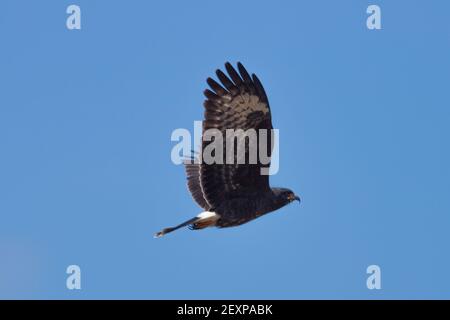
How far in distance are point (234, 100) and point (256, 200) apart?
5.68 feet

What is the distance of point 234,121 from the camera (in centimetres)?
1812

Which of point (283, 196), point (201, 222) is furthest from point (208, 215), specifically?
point (283, 196)

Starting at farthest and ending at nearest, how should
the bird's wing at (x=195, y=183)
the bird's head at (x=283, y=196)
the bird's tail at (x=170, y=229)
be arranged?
the bird's wing at (x=195, y=183), the bird's head at (x=283, y=196), the bird's tail at (x=170, y=229)

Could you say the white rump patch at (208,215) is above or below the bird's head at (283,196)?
below

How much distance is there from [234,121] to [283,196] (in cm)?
152

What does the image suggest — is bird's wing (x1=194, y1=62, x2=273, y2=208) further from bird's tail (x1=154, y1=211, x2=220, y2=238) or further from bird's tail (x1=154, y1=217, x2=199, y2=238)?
bird's tail (x1=154, y1=217, x2=199, y2=238)

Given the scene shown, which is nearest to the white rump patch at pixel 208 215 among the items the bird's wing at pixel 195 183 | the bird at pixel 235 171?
the bird at pixel 235 171

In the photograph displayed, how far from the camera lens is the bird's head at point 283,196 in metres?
18.4

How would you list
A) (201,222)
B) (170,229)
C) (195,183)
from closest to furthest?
1. (170,229)
2. (201,222)
3. (195,183)

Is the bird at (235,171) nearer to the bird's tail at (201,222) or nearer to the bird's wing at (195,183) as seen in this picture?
the bird's tail at (201,222)

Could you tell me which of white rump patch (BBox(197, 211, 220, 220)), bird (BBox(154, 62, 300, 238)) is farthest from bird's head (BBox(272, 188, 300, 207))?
white rump patch (BBox(197, 211, 220, 220))

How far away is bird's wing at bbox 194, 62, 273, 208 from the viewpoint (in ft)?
58.7

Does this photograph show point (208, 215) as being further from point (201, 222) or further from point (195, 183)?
point (195, 183)
